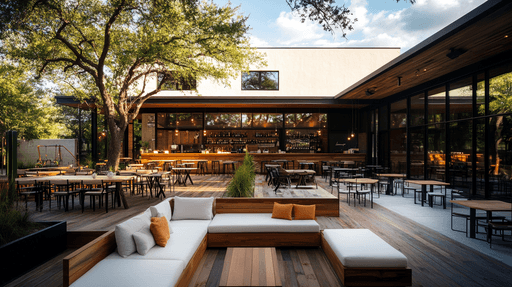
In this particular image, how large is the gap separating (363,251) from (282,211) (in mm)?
1596

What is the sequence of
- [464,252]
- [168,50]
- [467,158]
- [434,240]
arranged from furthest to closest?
[168,50], [467,158], [434,240], [464,252]

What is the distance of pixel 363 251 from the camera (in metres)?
3.07

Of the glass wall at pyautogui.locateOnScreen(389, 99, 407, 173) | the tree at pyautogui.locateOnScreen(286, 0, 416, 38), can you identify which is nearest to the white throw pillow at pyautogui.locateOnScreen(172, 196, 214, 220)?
the tree at pyautogui.locateOnScreen(286, 0, 416, 38)

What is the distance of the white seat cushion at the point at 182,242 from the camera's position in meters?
2.93

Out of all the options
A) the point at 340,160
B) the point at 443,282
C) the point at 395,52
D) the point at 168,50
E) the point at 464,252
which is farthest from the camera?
the point at 395,52

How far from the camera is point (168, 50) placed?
31.4 feet

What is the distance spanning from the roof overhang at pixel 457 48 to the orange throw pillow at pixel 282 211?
4130 millimetres

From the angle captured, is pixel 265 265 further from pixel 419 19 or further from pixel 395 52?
pixel 395 52

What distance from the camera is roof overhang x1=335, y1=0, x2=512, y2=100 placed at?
4.24 m

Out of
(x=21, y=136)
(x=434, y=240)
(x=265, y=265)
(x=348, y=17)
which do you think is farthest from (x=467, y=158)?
(x=21, y=136)

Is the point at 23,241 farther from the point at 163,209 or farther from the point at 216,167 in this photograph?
the point at 216,167

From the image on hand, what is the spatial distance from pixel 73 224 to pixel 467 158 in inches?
358

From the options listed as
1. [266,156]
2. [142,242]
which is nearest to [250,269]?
[142,242]

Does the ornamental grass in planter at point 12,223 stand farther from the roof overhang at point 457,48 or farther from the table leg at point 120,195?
the roof overhang at point 457,48
